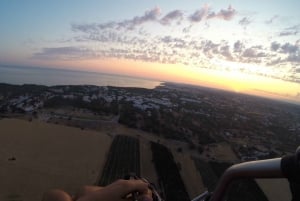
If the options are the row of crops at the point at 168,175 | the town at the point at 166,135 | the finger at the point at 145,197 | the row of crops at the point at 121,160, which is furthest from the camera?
the town at the point at 166,135

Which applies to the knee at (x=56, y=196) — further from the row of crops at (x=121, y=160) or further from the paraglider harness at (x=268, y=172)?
the row of crops at (x=121, y=160)

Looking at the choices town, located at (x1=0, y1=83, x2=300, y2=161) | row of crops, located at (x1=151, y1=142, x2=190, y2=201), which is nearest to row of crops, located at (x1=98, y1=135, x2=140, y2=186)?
row of crops, located at (x1=151, y1=142, x2=190, y2=201)

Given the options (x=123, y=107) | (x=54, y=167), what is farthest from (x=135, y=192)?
(x=123, y=107)

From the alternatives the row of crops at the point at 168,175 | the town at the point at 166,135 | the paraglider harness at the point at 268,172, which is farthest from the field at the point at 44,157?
the paraglider harness at the point at 268,172

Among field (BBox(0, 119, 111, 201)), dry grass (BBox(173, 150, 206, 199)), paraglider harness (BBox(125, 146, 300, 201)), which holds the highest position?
paraglider harness (BBox(125, 146, 300, 201))

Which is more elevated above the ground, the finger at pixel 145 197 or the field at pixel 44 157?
the finger at pixel 145 197

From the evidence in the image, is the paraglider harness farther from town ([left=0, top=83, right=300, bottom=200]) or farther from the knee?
town ([left=0, top=83, right=300, bottom=200])

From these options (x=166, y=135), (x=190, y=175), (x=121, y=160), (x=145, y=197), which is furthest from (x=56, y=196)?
(x=166, y=135)
